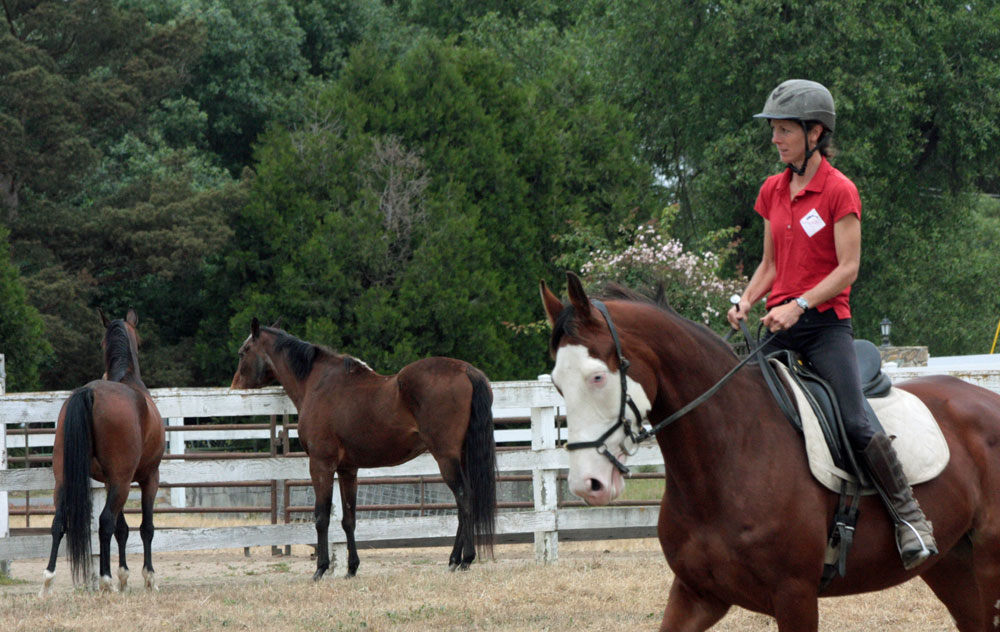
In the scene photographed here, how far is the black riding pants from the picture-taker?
160 inches

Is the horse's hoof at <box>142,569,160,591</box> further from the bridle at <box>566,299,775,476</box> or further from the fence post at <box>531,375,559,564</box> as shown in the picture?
the bridle at <box>566,299,775,476</box>

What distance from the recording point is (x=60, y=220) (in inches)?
883

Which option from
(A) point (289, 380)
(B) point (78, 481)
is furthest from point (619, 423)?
(A) point (289, 380)

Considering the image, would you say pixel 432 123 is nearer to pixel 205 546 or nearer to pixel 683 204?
pixel 683 204

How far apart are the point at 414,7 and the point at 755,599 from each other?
112 ft

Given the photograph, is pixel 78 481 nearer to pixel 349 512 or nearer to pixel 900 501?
pixel 349 512

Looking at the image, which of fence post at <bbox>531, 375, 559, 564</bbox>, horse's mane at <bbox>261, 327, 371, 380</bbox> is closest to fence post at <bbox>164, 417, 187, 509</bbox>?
horse's mane at <bbox>261, 327, 371, 380</bbox>

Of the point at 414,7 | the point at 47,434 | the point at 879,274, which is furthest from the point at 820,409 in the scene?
Answer: the point at 414,7

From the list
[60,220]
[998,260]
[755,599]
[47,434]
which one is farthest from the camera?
[998,260]

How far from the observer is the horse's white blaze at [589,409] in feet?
11.5

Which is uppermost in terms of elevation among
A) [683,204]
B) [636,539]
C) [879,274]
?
[683,204]

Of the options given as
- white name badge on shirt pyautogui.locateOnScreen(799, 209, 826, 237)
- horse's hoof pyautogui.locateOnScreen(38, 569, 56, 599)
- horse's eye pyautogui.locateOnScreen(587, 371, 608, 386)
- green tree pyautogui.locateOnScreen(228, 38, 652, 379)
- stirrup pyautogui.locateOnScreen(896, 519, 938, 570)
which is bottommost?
horse's hoof pyautogui.locateOnScreen(38, 569, 56, 599)

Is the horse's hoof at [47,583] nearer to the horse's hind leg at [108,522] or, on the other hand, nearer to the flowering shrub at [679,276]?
the horse's hind leg at [108,522]

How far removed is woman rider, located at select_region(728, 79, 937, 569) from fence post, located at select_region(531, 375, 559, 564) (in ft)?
18.0
